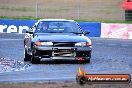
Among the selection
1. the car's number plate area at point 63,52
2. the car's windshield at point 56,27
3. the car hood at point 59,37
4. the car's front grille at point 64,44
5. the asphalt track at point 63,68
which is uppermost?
the car's windshield at point 56,27

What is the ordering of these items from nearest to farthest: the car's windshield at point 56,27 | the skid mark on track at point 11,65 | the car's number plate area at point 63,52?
the skid mark on track at point 11,65, the car's number plate area at point 63,52, the car's windshield at point 56,27

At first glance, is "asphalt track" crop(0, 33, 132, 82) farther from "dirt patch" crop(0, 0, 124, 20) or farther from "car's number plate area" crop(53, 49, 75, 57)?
"dirt patch" crop(0, 0, 124, 20)

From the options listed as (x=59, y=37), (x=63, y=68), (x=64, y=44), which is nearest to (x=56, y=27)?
(x=59, y=37)

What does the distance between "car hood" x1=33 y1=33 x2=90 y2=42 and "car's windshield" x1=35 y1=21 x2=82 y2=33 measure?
0.48m

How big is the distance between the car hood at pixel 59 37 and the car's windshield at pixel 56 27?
1.56ft

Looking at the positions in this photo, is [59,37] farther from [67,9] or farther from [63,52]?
[67,9]

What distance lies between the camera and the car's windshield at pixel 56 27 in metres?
20.5

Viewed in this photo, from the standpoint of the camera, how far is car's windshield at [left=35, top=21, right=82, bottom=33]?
20469mm

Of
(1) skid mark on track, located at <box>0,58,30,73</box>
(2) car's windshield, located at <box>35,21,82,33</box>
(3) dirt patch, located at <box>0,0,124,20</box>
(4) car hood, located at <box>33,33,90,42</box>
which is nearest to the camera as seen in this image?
(1) skid mark on track, located at <box>0,58,30,73</box>

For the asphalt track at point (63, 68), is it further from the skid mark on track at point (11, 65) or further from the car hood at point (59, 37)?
the car hood at point (59, 37)

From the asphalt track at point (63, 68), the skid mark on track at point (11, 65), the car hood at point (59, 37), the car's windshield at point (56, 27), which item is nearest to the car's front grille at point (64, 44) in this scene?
the car hood at point (59, 37)

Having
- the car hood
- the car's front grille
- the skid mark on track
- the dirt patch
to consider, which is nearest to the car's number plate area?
the car's front grille

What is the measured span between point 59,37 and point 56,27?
1.08m

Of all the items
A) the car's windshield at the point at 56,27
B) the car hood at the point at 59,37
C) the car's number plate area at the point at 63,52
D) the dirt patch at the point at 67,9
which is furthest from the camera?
the dirt patch at the point at 67,9
